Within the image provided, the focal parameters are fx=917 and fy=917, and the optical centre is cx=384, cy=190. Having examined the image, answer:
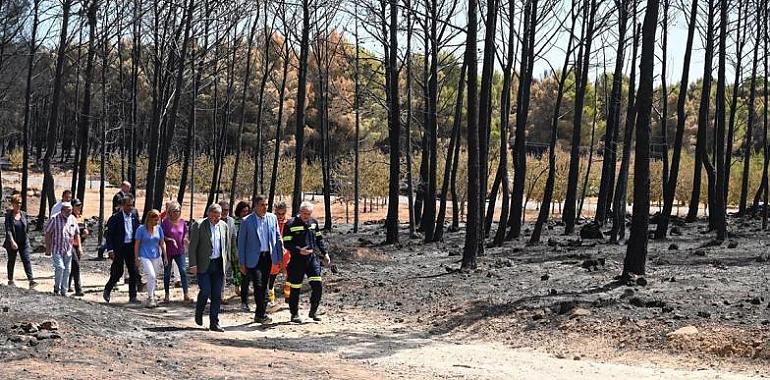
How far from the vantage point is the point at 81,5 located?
27.3m

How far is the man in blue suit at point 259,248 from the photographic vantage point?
12.6 m

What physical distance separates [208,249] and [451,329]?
3.63m

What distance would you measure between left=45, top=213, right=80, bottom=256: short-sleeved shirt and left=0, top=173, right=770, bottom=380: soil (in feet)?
4.09

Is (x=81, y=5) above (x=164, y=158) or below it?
above

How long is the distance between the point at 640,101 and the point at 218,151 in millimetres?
25028

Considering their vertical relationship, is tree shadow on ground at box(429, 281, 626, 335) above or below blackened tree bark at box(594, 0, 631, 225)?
below

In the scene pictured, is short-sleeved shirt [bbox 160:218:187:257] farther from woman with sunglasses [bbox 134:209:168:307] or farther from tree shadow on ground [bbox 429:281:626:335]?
tree shadow on ground [bbox 429:281:626:335]

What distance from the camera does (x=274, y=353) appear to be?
33.6 feet

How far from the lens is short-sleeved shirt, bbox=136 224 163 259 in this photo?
46.1ft

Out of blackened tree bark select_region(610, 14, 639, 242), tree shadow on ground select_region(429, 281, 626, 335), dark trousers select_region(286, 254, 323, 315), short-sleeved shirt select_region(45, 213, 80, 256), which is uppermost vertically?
blackened tree bark select_region(610, 14, 639, 242)

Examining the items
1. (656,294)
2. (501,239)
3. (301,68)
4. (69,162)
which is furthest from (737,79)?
(69,162)

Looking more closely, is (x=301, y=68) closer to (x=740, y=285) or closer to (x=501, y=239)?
(x=501, y=239)

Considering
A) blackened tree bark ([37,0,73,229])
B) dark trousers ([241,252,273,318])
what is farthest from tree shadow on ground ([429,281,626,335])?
blackened tree bark ([37,0,73,229])

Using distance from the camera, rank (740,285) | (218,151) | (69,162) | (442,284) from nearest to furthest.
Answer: (740,285) → (442,284) → (218,151) → (69,162)
